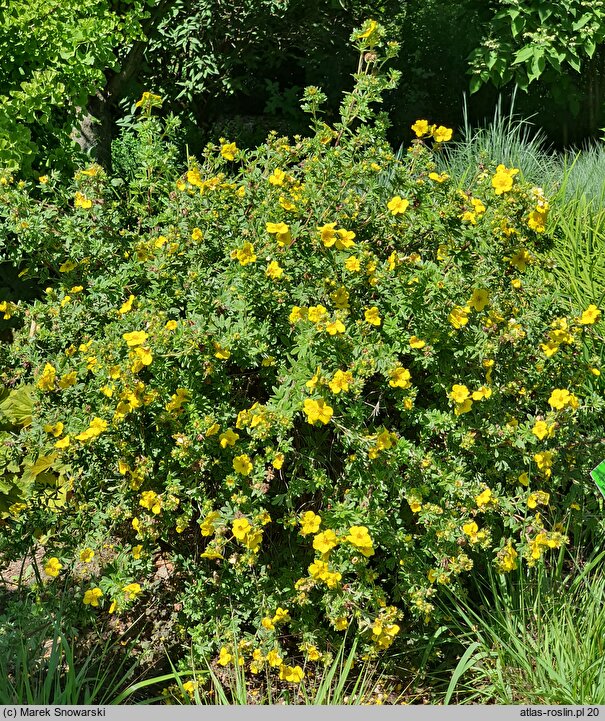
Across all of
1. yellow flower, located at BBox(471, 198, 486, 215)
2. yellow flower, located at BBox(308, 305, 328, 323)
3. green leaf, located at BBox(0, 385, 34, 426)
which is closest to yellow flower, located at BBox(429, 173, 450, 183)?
yellow flower, located at BBox(471, 198, 486, 215)

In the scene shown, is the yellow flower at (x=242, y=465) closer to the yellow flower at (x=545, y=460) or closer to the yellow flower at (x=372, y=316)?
the yellow flower at (x=372, y=316)

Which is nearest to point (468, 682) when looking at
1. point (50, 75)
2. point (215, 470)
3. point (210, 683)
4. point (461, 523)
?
point (461, 523)

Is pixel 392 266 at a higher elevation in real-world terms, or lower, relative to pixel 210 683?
higher

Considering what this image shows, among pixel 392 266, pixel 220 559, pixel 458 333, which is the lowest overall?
pixel 220 559

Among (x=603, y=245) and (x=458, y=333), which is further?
(x=603, y=245)

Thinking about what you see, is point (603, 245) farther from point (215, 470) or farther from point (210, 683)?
point (210, 683)

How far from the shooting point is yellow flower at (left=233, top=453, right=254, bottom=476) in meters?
2.37

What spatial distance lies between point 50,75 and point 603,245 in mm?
2626

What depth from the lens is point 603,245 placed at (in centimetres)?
362

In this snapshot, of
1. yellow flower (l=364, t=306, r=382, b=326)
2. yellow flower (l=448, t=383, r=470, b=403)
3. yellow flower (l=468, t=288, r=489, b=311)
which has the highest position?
yellow flower (l=468, t=288, r=489, b=311)

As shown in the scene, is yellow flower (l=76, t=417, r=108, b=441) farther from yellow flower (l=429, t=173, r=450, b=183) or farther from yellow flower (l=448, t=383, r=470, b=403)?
yellow flower (l=429, t=173, r=450, b=183)

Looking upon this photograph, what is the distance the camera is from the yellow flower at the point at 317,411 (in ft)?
7.30

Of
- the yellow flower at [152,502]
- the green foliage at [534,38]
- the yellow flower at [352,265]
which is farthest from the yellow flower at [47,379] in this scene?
the green foliage at [534,38]

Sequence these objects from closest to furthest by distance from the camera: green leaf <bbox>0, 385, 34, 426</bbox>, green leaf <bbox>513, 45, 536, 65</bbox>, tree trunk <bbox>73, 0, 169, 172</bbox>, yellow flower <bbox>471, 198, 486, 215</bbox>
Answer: yellow flower <bbox>471, 198, 486, 215</bbox> < green leaf <bbox>0, 385, 34, 426</bbox> < green leaf <bbox>513, 45, 536, 65</bbox> < tree trunk <bbox>73, 0, 169, 172</bbox>
